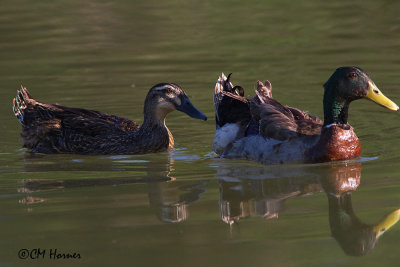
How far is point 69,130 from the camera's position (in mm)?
11359

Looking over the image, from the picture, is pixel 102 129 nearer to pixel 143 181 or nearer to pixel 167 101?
pixel 167 101

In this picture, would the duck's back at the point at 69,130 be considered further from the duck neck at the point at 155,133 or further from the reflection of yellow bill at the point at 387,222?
the reflection of yellow bill at the point at 387,222

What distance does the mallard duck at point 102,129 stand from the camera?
36.4 feet

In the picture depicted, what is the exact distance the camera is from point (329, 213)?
297 inches

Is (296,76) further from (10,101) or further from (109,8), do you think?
(109,8)

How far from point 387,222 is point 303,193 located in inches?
50.1

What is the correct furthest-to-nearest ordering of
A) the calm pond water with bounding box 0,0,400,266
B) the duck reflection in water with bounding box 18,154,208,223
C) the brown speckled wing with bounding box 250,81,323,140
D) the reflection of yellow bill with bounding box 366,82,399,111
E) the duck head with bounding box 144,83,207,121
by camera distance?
the duck head with bounding box 144,83,207,121, the brown speckled wing with bounding box 250,81,323,140, the reflection of yellow bill with bounding box 366,82,399,111, the duck reflection in water with bounding box 18,154,208,223, the calm pond water with bounding box 0,0,400,266

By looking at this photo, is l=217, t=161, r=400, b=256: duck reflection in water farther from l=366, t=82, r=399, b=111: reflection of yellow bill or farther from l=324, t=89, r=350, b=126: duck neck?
l=366, t=82, r=399, b=111: reflection of yellow bill

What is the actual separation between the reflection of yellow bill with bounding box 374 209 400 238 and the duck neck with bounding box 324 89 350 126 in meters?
2.44

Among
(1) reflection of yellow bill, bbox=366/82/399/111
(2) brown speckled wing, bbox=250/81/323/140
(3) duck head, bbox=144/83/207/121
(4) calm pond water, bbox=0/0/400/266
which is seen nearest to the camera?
(4) calm pond water, bbox=0/0/400/266

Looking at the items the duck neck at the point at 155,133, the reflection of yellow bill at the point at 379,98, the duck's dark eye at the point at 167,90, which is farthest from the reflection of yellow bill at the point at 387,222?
the duck's dark eye at the point at 167,90

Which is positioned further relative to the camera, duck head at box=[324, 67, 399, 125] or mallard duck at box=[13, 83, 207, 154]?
mallard duck at box=[13, 83, 207, 154]

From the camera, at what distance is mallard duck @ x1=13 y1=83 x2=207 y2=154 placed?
11086 millimetres

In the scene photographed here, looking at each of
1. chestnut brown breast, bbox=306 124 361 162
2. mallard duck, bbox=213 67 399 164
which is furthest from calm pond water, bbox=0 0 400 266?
mallard duck, bbox=213 67 399 164
